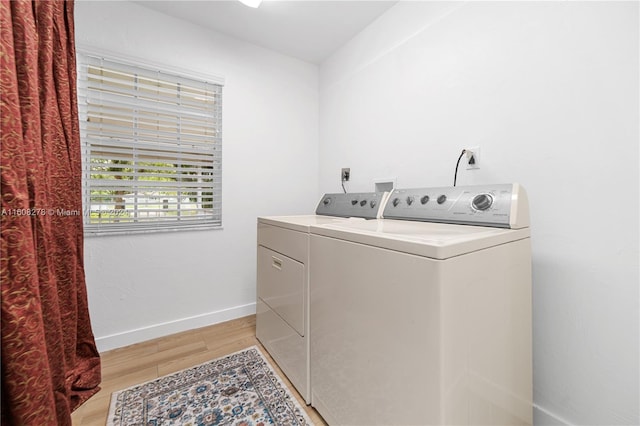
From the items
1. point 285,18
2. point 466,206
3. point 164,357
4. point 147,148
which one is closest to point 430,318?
point 466,206

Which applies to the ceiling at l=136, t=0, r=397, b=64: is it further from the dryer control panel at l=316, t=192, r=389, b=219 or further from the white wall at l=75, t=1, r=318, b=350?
Answer: the dryer control panel at l=316, t=192, r=389, b=219

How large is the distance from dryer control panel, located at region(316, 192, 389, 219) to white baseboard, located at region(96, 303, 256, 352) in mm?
1060

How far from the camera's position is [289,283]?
140 cm

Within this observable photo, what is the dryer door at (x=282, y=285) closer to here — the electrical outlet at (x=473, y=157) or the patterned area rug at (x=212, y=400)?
the patterned area rug at (x=212, y=400)

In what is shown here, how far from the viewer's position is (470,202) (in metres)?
1.14

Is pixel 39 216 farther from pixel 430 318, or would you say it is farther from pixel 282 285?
pixel 430 318

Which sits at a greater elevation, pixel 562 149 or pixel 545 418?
pixel 562 149

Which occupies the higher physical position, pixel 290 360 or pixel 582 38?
pixel 582 38

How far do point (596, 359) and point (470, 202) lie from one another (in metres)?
0.74

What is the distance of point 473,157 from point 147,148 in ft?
6.67

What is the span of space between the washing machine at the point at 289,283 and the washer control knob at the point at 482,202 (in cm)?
51

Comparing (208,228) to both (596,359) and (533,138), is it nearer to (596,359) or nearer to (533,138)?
(533,138)

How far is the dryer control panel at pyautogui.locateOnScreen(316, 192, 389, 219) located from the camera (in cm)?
157

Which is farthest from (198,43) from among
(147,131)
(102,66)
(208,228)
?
(208,228)
